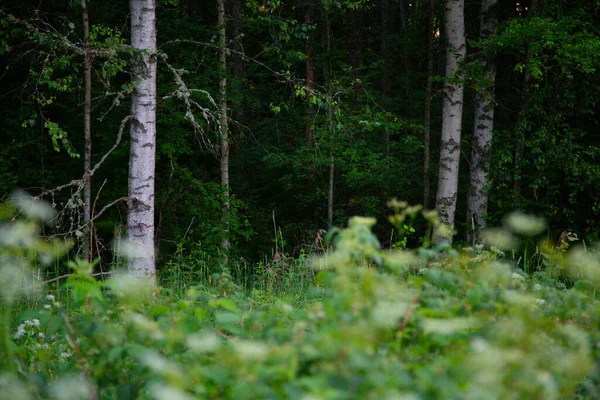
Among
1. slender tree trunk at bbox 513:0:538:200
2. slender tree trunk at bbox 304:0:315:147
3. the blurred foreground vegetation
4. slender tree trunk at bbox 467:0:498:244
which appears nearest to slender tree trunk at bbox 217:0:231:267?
slender tree trunk at bbox 304:0:315:147

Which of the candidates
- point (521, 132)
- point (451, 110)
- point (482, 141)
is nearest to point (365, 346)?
point (451, 110)

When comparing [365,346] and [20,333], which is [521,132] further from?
[365,346]

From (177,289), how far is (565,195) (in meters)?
8.63

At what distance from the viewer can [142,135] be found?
5520 millimetres

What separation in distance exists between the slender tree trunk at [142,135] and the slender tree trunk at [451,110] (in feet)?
15.5

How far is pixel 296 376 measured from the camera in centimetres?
159

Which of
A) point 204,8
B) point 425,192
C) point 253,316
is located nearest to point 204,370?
point 253,316

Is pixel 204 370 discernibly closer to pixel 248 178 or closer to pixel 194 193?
pixel 194 193

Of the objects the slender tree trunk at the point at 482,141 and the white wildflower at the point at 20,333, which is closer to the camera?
the white wildflower at the point at 20,333

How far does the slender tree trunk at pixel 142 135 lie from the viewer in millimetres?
5477

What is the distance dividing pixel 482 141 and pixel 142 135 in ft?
21.5

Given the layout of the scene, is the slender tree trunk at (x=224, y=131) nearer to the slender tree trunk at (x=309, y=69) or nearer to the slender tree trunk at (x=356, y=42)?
the slender tree trunk at (x=309, y=69)

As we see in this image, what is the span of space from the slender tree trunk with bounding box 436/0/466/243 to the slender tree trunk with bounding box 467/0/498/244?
1.13 m

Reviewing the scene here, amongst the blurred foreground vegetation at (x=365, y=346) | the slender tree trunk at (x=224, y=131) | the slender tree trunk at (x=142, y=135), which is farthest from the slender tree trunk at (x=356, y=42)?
the blurred foreground vegetation at (x=365, y=346)
